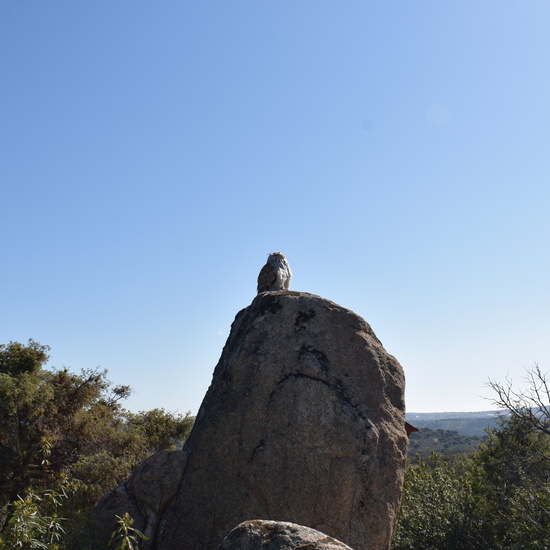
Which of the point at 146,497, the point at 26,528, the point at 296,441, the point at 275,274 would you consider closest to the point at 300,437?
the point at 296,441

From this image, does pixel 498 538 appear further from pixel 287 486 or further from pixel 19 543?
pixel 19 543

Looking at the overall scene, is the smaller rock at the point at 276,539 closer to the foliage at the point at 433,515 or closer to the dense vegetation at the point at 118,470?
the dense vegetation at the point at 118,470

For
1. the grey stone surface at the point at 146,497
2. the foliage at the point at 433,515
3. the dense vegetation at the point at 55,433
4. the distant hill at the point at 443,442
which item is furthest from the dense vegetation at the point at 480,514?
the distant hill at the point at 443,442

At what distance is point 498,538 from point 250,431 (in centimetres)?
655

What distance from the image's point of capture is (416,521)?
10781 millimetres

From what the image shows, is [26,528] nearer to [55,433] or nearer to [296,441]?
[296,441]

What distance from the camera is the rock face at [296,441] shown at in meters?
6.73

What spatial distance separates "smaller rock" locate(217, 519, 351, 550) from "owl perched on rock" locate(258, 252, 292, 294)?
653 cm

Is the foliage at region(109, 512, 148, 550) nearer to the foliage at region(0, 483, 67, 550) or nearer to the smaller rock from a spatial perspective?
the foliage at region(0, 483, 67, 550)

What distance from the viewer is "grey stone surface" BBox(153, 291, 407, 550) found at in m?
6.73

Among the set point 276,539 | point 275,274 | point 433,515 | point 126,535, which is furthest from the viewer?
point 433,515

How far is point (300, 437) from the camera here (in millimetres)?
7004

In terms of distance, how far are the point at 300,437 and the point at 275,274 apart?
12.7 ft

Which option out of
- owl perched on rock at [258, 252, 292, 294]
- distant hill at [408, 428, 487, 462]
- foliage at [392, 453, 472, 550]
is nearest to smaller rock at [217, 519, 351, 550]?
owl perched on rock at [258, 252, 292, 294]
